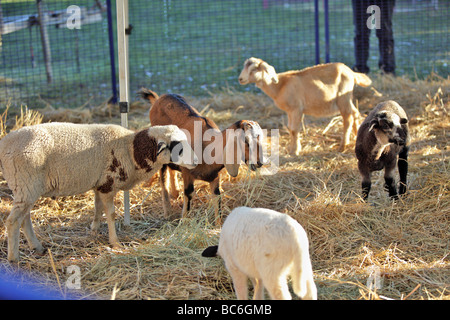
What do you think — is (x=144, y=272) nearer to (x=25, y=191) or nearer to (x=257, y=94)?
(x=25, y=191)

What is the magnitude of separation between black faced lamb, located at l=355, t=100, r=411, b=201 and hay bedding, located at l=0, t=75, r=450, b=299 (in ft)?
1.06

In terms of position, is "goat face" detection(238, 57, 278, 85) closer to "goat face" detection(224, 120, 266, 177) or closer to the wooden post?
"goat face" detection(224, 120, 266, 177)

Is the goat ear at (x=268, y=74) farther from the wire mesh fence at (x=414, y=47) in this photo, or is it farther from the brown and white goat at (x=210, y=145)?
the wire mesh fence at (x=414, y=47)

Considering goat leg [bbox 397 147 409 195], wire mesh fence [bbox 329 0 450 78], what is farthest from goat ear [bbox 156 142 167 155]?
wire mesh fence [bbox 329 0 450 78]

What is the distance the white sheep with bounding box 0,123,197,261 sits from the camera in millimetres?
4781

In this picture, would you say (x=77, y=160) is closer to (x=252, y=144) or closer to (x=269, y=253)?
(x=252, y=144)

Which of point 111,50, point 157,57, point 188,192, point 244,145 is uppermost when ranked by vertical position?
point 111,50

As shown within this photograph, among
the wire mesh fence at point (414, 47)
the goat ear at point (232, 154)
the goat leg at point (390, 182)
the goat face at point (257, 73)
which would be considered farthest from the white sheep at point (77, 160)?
the wire mesh fence at point (414, 47)

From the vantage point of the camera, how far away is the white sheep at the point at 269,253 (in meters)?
3.45

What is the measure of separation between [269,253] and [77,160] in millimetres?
2345

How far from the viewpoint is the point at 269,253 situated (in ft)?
11.4

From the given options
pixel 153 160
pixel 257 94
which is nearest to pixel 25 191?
pixel 153 160

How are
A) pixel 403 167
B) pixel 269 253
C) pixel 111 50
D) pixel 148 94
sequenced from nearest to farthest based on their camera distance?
pixel 269 253
pixel 403 167
pixel 148 94
pixel 111 50

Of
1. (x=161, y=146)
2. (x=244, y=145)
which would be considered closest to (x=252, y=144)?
(x=244, y=145)
